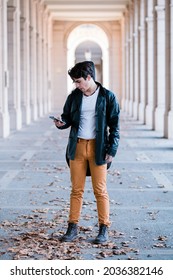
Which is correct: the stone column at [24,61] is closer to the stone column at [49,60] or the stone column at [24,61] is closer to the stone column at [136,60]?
the stone column at [136,60]

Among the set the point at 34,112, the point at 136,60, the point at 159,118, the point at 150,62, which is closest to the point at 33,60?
the point at 34,112

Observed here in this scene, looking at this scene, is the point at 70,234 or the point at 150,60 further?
the point at 150,60

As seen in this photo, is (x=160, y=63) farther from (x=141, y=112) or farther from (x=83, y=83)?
(x=83, y=83)

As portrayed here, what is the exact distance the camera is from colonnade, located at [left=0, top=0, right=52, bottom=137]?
21.4 m

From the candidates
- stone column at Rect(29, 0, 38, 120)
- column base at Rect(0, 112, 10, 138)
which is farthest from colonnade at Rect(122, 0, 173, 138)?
stone column at Rect(29, 0, 38, 120)

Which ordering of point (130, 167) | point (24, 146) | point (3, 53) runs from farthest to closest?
point (3, 53) → point (24, 146) → point (130, 167)

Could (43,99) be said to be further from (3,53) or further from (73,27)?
(3,53)

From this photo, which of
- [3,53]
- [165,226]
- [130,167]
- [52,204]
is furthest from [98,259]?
[3,53]

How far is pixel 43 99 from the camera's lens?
39875 mm

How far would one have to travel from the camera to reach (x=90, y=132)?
6973mm

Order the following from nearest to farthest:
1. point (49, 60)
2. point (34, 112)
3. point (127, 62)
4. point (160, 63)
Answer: point (160, 63)
point (34, 112)
point (127, 62)
point (49, 60)

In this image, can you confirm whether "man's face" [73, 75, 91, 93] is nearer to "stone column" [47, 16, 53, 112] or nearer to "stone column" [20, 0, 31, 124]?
"stone column" [20, 0, 31, 124]

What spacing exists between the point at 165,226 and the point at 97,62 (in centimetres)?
7629

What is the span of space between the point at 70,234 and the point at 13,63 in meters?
18.4
